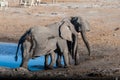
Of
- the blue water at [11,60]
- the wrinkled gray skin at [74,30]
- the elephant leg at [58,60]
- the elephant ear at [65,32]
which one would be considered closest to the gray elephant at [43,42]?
the elephant ear at [65,32]

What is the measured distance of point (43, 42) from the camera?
54.3ft

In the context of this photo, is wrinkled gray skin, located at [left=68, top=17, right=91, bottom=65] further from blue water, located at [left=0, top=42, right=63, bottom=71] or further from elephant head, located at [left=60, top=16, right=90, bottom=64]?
blue water, located at [left=0, top=42, right=63, bottom=71]

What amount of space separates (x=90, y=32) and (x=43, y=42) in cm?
921

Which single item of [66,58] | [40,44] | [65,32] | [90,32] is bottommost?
[66,58]

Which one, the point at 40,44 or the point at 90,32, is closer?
the point at 40,44

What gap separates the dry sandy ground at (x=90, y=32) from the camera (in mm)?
15211

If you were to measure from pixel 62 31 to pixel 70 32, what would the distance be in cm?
33

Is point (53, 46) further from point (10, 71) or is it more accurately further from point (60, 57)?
point (10, 71)

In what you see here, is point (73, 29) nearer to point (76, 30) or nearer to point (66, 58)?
point (76, 30)

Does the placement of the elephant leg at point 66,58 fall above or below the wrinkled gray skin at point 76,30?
below

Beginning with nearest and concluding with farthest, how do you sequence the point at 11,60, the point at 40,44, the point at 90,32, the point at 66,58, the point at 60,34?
the point at 40,44
the point at 60,34
the point at 66,58
the point at 11,60
the point at 90,32

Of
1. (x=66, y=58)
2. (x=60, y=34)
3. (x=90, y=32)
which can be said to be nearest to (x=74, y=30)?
(x=60, y=34)

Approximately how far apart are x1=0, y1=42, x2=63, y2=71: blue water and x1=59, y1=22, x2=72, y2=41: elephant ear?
123 centimetres

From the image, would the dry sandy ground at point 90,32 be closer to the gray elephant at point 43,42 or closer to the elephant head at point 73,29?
the elephant head at point 73,29
